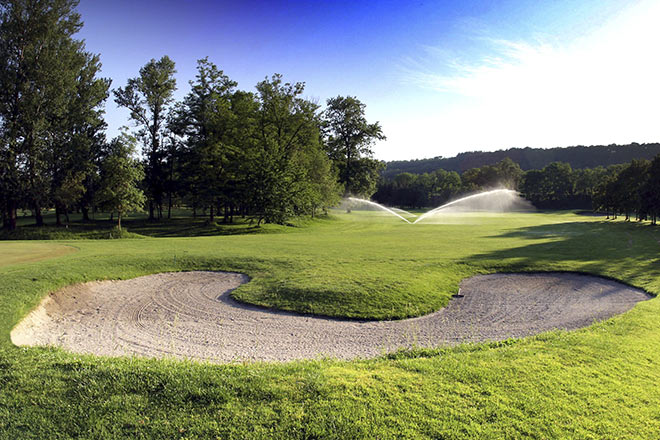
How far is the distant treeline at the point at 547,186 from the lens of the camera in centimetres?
5869

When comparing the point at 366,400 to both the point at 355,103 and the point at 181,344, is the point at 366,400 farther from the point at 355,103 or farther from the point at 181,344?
the point at 355,103

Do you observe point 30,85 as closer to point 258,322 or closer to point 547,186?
point 258,322

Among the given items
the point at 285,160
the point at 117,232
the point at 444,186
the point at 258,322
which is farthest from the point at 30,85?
the point at 444,186

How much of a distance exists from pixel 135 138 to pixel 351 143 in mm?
45769

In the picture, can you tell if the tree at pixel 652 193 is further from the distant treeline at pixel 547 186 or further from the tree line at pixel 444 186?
the tree line at pixel 444 186

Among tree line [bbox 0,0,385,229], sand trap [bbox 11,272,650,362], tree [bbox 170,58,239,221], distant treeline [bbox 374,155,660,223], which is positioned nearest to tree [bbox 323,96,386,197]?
tree line [bbox 0,0,385,229]

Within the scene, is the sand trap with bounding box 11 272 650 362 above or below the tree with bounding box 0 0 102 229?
below

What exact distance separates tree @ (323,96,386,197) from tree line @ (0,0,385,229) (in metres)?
8.04

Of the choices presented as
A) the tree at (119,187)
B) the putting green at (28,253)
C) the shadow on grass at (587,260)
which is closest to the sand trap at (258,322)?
the shadow on grass at (587,260)

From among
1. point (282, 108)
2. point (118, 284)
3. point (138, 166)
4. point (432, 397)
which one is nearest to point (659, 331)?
point (432, 397)

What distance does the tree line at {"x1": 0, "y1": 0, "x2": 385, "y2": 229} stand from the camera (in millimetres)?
38906

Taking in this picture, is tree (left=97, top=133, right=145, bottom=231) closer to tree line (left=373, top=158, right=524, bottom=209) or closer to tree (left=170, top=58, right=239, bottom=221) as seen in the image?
tree (left=170, top=58, right=239, bottom=221)

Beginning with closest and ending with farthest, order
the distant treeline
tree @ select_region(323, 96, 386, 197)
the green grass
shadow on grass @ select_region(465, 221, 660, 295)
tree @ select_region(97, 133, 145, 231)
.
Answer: the green grass
shadow on grass @ select_region(465, 221, 660, 295)
tree @ select_region(97, 133, 145, 231)
the distant treeline
tree @ select_region(323, 96, 386, 197)

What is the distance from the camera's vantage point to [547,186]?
122 metres
